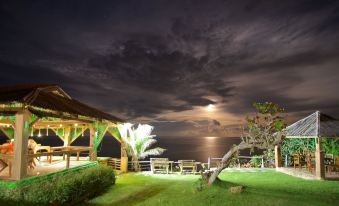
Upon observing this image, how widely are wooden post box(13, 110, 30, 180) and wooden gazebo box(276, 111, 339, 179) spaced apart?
14.4 metres

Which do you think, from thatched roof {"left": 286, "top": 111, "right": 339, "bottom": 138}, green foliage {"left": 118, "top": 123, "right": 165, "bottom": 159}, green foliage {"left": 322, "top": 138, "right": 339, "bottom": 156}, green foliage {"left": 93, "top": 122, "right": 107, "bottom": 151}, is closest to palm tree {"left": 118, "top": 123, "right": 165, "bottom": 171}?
green foliage {"left": 118, "top": 123, "right": 165, "bottom": 159}

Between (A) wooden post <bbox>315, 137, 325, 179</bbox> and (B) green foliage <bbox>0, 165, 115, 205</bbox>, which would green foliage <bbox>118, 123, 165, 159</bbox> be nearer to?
(B) green foliage <bbox>0, 165, 115, 205</bbox>

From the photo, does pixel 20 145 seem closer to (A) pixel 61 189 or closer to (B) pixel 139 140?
(A) pixel 61 189

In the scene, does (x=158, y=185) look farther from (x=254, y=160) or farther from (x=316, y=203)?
(x=254, y=160)

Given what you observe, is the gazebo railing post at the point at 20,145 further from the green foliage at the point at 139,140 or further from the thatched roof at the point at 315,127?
the thatched roof at the point at 315,127

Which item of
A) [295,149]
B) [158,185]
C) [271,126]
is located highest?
[271,126]

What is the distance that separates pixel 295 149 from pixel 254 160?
10.1ft

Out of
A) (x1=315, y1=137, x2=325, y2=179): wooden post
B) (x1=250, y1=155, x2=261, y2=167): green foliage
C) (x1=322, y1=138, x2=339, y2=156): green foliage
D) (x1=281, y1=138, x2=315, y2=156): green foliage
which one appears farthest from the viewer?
(x1=250, y1=155, x2=261, y2=167): green foliage

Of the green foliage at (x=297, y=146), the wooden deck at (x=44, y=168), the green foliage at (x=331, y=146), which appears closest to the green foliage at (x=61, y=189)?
the wooden deck at (x=44, y=168)

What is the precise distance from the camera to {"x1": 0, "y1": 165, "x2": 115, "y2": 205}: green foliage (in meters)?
9.20

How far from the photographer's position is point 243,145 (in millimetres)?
12430

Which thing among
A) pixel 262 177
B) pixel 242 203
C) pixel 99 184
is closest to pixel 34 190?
pixel 99 184

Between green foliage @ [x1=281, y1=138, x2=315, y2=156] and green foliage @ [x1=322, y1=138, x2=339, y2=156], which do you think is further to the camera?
green foliage @ [x1=281, y1=138, x2=315, y2=156]

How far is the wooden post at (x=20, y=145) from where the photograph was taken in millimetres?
9508
